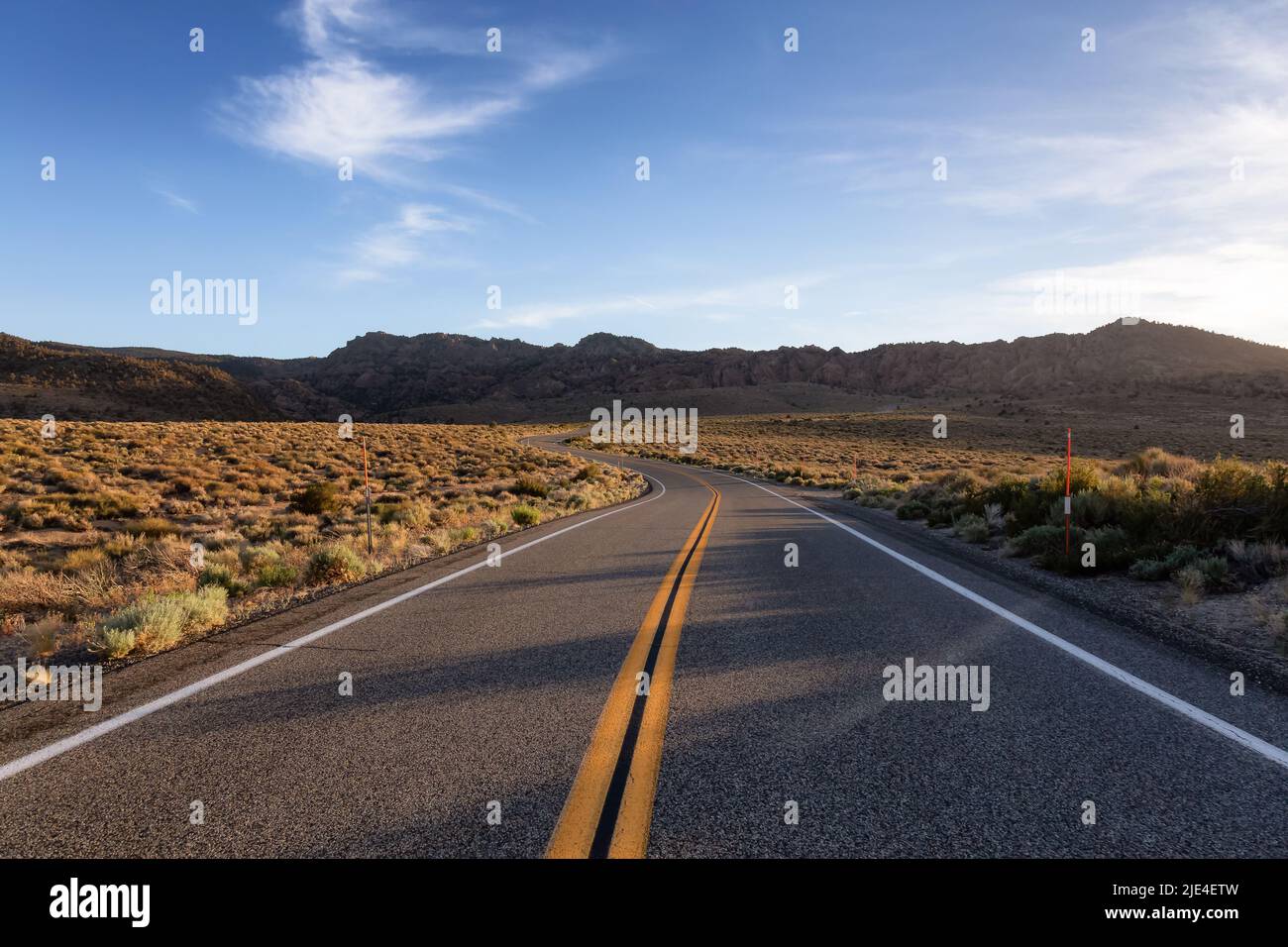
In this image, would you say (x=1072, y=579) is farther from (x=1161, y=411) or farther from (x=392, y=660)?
(x=1161, y=411)

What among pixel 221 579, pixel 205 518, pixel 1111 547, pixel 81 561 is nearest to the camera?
pixel 221 579

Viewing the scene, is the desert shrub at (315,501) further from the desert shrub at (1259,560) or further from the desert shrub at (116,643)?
the desert shrub at (1259,560)

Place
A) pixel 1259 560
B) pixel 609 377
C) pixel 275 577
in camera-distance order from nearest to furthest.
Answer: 1. pixel 1259 560
2. pixel 275 577
3. pixel 609 377

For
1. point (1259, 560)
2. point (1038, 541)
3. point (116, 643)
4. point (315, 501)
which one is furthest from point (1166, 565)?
point (315, 501)

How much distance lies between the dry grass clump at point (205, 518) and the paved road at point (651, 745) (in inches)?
65.2

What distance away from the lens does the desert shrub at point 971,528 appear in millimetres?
11664

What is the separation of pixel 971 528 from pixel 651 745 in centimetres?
1025

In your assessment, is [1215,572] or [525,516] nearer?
[1215,572]

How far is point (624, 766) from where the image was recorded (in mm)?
3236

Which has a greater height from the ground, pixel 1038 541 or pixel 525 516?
pixel 1038 541

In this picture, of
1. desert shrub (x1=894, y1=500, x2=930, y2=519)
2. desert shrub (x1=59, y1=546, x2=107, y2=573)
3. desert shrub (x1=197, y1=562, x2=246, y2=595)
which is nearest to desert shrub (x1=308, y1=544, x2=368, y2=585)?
desert shrub (x1=197, y1=562, x2=246, y2=595)

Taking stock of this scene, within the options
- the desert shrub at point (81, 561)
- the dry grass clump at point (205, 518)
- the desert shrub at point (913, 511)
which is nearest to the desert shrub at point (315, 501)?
the dry grass clump at point (205, 518)

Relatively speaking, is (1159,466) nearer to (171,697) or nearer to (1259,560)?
(1259,560)
